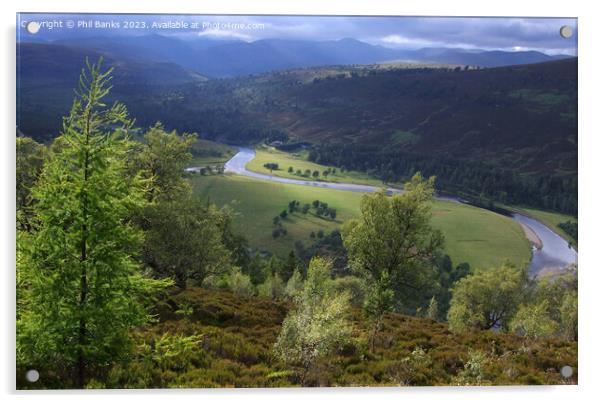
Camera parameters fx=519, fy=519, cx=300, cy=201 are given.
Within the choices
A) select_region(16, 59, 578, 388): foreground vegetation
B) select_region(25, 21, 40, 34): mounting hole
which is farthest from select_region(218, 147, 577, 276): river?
select_region(25, 21, 40, 34): mounting hole

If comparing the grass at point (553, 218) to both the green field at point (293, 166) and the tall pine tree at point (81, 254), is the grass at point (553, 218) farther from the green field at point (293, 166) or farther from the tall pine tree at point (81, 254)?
the tall pine tree at point (81, 254)

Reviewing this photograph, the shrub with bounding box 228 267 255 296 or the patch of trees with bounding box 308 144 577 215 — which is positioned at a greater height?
the patch of trees with bounding box 308 144 577 215

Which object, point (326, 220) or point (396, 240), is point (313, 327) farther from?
point (396, 240)

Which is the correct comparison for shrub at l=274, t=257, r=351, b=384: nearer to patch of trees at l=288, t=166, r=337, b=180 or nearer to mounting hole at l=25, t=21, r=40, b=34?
patch of trees at l=288, t=166, r=337, b=180

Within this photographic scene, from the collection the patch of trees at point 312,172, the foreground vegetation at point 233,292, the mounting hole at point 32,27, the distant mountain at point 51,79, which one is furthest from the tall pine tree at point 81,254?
the patch of trees at point 312,172
